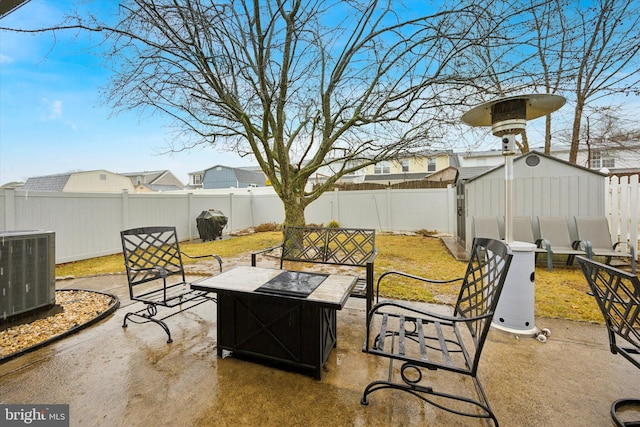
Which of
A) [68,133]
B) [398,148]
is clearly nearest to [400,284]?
[398,148]

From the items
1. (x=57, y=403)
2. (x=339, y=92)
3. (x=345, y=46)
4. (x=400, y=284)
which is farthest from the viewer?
(x=339, y=92)

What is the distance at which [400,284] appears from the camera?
14.7 feet

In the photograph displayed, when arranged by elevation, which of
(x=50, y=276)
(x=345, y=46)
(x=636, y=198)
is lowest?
(x=50, y=276)

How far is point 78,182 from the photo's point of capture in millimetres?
14812

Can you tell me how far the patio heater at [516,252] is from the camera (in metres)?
2.75

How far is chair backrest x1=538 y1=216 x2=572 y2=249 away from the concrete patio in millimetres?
3461

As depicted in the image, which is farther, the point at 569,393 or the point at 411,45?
the point at 411,45

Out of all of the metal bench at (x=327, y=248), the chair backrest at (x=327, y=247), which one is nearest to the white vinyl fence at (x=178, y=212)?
the metal bench at (x=327, y=248)

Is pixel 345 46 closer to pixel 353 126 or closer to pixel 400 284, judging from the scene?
pixel 353 126

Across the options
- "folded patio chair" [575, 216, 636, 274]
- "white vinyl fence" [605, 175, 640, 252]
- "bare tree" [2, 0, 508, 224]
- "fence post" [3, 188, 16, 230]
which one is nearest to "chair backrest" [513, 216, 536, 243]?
"folded patio chair" [575, 216, 636, 274]

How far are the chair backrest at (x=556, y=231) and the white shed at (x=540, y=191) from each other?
255 mm

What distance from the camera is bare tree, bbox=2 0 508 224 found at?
15.9 feet

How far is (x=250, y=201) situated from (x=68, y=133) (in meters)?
6.91

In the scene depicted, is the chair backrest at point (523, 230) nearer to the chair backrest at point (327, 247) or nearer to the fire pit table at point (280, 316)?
the chair backrest at point (327, 247)
